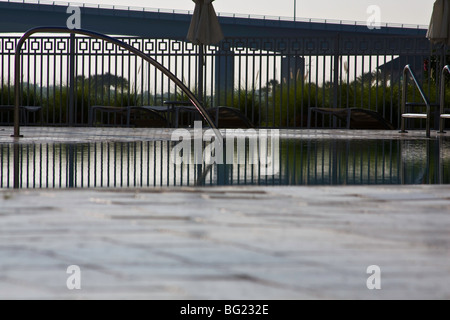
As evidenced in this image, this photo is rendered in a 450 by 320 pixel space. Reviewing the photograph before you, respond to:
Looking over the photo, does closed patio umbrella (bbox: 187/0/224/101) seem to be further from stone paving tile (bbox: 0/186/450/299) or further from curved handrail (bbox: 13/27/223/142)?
stone paving tile (bbox: 0/186/450/299)

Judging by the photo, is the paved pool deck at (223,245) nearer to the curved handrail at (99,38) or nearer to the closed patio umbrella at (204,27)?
the curved handrail at (99,38)

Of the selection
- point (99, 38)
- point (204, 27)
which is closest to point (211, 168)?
point (99, 38)

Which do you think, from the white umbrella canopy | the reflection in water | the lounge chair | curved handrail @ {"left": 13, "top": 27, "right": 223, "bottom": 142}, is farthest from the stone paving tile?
the lounge chair

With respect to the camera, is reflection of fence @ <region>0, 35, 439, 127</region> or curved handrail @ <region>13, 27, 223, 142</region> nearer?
curved handrail @ <region>13, 27, 223, 142</region>

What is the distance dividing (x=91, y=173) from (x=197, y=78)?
10.4 m

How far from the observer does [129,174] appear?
418 cm

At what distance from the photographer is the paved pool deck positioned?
151cm

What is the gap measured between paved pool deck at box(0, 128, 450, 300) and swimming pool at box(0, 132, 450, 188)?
698mm

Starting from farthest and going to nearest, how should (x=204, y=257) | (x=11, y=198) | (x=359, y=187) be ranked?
(x=359, y=187), (x=11, y=198), (x=204, y=257)

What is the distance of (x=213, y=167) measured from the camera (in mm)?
4738

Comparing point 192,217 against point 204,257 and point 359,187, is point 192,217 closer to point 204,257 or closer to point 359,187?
point 204,257

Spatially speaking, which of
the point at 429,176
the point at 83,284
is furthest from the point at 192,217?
the point at 429,176

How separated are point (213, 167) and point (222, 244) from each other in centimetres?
277

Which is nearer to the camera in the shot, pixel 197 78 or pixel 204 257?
pixel 204 257
